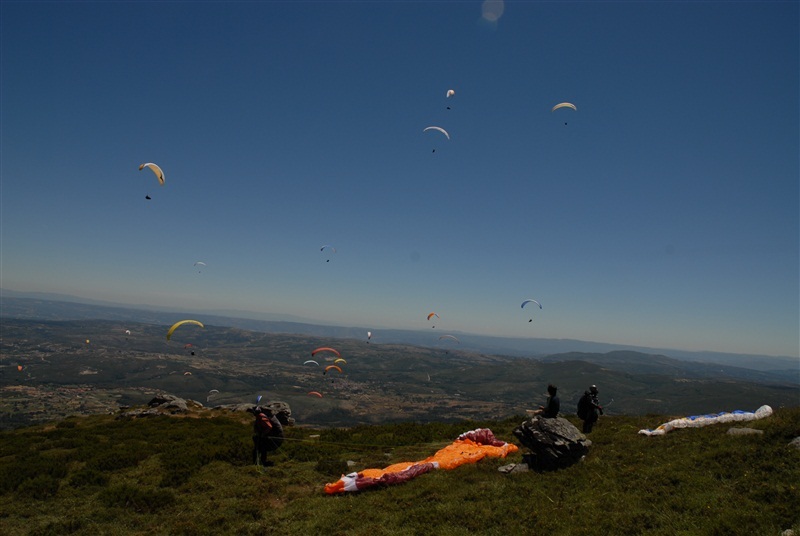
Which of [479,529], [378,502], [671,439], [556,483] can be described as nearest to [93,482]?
[378,502]

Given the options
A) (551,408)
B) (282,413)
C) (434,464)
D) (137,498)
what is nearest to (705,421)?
(551,408)

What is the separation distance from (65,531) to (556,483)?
18150mm

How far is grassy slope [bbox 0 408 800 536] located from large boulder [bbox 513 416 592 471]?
0.56 meters

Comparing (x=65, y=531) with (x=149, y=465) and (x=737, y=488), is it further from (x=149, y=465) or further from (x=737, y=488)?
(x=737, y=488)

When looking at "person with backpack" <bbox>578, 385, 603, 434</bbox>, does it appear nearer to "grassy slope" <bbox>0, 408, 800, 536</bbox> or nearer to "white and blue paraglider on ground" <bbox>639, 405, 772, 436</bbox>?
"grassy slope" <bbox>0, 408, 800, 536</bbox>

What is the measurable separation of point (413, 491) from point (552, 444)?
600 cm

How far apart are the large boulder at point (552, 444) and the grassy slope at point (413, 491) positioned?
56cm

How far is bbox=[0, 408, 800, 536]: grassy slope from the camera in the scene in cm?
1070

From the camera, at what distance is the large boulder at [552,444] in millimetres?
15242

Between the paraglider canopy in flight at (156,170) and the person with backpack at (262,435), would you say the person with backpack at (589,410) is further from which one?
the paraglider canopy in flight at (156,170)

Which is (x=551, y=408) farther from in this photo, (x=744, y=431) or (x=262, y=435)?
(x=262, y=435)

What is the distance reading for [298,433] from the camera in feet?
90.4

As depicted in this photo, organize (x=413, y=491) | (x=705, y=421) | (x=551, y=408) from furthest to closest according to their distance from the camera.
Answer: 1. (x=705, y=421)
2. (x=551, y=408)
3. (x=413, y=491)

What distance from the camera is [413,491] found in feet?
48.1
